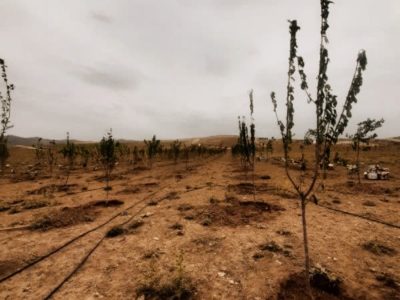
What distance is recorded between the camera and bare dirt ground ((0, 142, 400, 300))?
6.49m

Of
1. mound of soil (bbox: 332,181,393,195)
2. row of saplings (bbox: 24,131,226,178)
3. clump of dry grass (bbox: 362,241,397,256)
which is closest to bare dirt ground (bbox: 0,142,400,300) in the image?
clump of dry grass (bbox: 362,241,397,256)

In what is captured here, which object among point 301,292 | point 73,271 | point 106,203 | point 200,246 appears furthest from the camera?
point 106,203

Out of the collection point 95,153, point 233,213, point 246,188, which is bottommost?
point 233,213

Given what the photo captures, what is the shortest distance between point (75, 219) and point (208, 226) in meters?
5.85

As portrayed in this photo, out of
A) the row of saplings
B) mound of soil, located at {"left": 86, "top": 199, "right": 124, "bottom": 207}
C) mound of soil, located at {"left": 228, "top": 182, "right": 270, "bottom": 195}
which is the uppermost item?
the row of saplings

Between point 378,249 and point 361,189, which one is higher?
point 361,189

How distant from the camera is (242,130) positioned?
17609mm

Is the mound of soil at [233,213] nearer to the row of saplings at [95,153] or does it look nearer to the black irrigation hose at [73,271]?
the black irrigation hose at [73,271]

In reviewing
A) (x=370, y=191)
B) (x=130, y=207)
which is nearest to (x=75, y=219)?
(x=130, y=207)

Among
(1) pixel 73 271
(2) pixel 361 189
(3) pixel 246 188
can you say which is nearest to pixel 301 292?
(1) pixel 73 271

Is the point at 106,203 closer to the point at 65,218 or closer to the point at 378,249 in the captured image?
the point at 65,218

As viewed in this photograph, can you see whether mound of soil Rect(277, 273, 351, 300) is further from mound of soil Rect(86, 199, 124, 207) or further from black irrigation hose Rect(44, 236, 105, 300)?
mound of soil Rect(86, 199, 124, 207)

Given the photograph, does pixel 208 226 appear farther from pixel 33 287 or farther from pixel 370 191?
pixel 370 191

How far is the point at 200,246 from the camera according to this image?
888 cm
